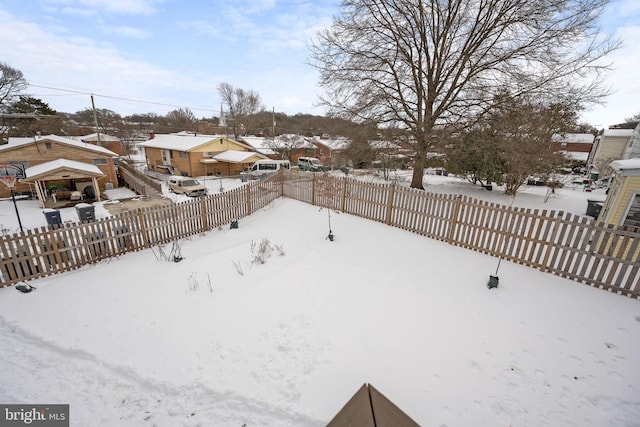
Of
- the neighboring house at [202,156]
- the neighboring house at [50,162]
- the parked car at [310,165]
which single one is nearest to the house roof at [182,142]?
the neighboring house at [202,156]

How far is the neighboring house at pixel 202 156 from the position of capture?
2549cm

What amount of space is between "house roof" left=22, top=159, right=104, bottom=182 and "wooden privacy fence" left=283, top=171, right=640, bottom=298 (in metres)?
16.9

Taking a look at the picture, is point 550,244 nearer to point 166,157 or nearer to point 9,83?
point 166,157

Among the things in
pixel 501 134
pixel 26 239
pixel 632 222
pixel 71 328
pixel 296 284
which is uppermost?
pixel 501 134

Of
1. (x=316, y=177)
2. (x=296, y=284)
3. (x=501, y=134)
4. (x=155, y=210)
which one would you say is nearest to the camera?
(x=296, y=284)

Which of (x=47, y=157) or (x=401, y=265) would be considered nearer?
(x=401, y=265)

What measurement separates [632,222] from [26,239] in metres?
15.0

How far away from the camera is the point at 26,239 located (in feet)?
17.8

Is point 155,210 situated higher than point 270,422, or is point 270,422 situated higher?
point 155,210

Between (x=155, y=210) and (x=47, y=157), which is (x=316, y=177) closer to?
(x=155, y=210)

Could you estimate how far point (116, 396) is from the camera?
3.08m

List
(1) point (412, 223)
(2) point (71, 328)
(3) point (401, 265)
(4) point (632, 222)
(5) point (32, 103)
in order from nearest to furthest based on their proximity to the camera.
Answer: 1. (2) point (71, 328)
2. (3) point (401, 265)
3. (4) point (632, 222)
4. (1) point (412, 223)
5. (5) point (32, 103)

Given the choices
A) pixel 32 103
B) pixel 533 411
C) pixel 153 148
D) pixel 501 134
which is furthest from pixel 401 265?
pixel 32 103
